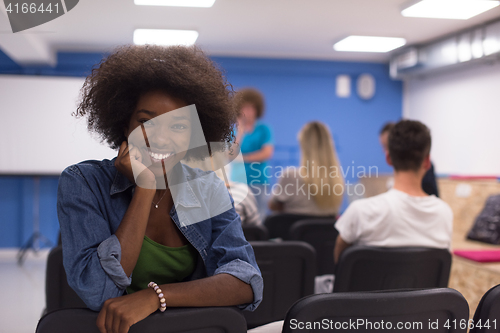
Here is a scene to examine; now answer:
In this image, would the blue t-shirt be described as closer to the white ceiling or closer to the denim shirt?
the white ceiling

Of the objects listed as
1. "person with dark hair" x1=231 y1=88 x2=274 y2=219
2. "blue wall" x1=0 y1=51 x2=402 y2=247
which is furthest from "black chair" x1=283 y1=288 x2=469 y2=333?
"blue wall" x1=0 y1=51 x2=402 y2=247

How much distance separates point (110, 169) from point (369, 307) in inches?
27.0

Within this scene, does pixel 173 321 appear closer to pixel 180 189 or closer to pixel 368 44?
pixel 180 189

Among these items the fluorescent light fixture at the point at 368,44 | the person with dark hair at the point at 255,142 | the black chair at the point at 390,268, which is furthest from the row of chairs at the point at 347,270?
the fluorescent light fixture at the point at 368,44

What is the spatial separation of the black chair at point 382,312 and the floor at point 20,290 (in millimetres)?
1518

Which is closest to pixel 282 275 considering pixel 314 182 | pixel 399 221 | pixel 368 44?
pixel 399 221

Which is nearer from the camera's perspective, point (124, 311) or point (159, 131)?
point (124, 311)

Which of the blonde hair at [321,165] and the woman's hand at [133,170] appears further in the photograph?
the blonde hair at [321,165]

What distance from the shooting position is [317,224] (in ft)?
7.16

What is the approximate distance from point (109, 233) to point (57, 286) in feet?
1.92

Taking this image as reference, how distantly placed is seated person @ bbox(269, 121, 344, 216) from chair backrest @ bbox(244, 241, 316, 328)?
958 mm

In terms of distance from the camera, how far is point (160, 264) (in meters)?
1.05

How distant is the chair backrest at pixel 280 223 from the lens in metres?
2.46

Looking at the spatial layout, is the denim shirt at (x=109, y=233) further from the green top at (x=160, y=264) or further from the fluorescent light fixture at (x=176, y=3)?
the fluorescent light fixture at (x=176, y=3)
